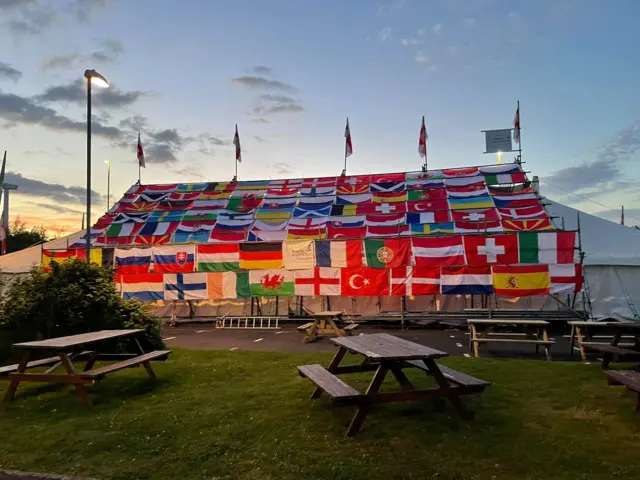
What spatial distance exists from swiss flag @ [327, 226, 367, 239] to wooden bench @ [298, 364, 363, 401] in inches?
569

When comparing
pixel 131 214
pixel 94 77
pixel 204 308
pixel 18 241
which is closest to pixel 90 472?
pixel 94 77

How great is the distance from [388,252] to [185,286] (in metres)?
8.41

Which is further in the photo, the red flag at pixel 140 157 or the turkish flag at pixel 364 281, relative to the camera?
the red flag at pixel 140 157

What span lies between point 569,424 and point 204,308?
17817 mm

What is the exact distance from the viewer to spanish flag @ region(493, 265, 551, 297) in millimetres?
17312

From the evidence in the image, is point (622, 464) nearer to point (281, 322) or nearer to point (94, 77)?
point (94, 77)

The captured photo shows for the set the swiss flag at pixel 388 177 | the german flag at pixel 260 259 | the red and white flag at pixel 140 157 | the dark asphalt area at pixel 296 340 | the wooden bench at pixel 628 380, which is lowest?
the dark asphalt area at pixel 296 340

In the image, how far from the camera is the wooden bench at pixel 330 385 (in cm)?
492

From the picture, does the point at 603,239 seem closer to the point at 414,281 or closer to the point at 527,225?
the point at 527,225

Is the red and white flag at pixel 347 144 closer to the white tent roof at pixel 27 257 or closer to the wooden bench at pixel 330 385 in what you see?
the white tent roof at pixel 27 257

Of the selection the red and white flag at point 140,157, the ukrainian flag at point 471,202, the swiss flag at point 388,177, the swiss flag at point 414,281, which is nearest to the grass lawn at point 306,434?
the swiss flag at point 414,281

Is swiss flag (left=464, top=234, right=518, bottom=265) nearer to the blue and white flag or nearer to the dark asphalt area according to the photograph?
the dark asphalt area

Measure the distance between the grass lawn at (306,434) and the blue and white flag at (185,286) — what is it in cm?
1227

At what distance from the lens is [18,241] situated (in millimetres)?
53688
